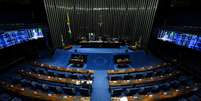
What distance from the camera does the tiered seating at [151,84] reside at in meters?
6.97

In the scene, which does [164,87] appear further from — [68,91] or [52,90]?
[52,90]

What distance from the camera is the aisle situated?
775 cm

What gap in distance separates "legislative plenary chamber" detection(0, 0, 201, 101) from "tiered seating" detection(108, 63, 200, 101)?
0.03 m

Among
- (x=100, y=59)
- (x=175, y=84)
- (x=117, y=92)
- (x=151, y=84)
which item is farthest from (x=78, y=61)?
(x=175, y=84)

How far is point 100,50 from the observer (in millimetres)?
13922

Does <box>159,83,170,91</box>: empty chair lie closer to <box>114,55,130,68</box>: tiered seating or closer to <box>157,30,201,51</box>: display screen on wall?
<box>157,30,201,51</box>: display screen on wall

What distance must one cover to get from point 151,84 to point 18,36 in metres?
7.22

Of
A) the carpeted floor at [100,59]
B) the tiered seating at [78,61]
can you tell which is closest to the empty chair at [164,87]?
the carpeted floor at [100,59]

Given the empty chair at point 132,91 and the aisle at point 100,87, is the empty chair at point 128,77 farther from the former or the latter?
the empty chair at point 132,91

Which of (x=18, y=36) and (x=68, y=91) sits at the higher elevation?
(x=18, y=36)

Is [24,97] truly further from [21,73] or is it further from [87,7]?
[87,7]

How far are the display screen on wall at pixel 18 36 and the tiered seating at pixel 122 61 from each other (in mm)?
5100

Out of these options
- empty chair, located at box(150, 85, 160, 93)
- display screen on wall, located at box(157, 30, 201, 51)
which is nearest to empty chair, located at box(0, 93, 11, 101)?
empty chair, located at box(150, 85, 160, 93)

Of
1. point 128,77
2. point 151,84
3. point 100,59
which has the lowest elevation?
point 100,59
